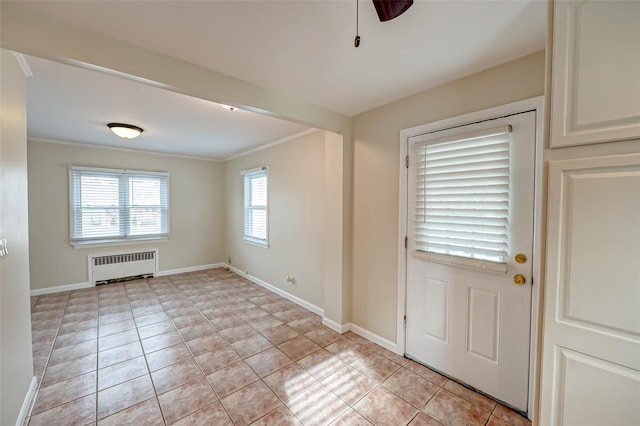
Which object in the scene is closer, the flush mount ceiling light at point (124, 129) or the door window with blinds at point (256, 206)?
the flush mount ceiling light at point (124, 129)

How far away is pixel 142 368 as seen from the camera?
7.36 feet

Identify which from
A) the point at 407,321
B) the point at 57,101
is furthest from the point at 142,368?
the point at 57,101

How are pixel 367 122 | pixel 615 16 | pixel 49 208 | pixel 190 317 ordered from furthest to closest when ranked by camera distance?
pixel 49 208 < pixel 190 317 < pixel 367 122 < pixel 615 16

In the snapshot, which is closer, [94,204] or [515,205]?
[515,205]

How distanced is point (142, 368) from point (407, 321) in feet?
7.94

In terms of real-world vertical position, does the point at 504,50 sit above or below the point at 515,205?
above

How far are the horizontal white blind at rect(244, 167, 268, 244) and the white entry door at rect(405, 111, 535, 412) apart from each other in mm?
2869

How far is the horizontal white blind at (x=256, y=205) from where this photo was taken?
4.55 m

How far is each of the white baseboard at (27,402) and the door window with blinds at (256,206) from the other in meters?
2.87

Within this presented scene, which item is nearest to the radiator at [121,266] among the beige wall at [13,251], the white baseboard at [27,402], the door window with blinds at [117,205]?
the door window with blinds at [117,205]

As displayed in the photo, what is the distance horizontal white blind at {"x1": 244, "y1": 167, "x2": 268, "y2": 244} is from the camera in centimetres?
455

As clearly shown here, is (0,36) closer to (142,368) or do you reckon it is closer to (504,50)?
(142,368)

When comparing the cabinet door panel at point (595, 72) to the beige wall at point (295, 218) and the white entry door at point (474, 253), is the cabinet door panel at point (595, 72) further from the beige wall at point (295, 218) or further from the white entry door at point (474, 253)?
the beige wall at point (295, 218)

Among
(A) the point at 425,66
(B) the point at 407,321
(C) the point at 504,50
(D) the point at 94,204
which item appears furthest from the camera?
(D) the point at 94,204
